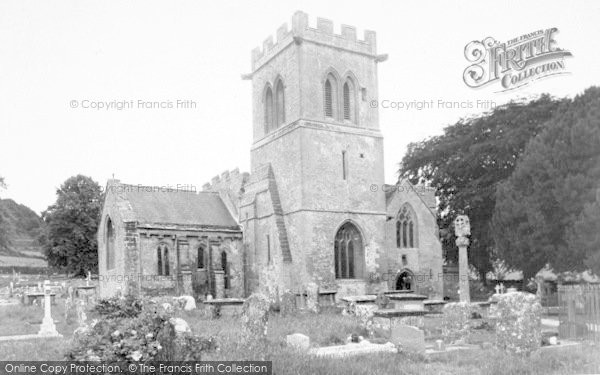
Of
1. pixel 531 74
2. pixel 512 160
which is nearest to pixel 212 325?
pixel 531 74

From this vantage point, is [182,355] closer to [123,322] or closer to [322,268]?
[123,322]

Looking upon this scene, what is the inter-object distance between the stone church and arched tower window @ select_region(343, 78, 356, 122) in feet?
0.17

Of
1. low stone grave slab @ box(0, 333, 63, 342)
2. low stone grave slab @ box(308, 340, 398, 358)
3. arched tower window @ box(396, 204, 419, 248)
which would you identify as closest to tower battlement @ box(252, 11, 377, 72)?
arched tower window @ box(396, 204, 419, 248)

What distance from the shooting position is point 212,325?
18531mm

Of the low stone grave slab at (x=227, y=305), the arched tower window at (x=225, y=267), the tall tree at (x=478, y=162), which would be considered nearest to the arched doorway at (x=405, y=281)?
the tall tree at (x=478, y=162)

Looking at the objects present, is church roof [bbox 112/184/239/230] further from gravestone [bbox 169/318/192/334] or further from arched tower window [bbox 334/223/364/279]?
gravestone [bbox 169/318/192/334]

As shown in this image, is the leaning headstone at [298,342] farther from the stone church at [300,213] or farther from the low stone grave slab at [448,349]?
the stone church at [300,213]

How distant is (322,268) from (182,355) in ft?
73.9

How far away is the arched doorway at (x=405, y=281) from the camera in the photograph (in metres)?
33.9

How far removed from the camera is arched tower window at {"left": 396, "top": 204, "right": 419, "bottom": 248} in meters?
34.2

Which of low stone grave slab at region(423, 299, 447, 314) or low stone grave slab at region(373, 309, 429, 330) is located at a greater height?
low stone grave slab at region(373, 309, 429, 330)

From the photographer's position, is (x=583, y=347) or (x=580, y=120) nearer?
(x=583, y=347)

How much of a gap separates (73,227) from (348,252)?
27786 mm

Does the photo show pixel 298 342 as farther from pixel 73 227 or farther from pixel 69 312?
pixel 73 227
